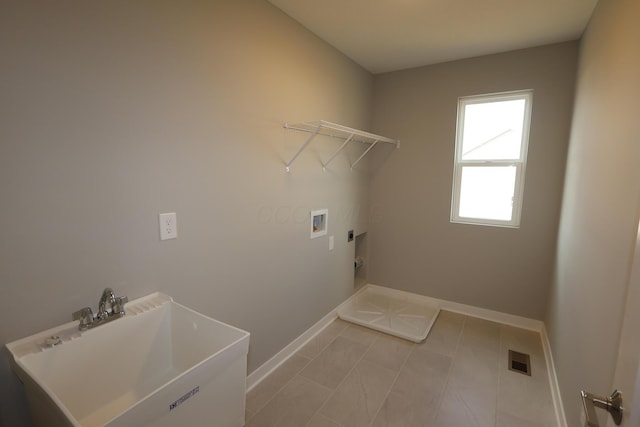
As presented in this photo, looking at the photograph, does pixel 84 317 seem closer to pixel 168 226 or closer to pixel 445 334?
pixel 168 226

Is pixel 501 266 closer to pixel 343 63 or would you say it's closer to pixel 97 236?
pixel 343 63

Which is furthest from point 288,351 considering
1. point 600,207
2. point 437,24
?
point 437,24

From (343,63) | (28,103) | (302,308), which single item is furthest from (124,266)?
(343,63)

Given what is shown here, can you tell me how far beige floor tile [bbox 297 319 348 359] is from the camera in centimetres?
247

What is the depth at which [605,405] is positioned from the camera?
2.26ft

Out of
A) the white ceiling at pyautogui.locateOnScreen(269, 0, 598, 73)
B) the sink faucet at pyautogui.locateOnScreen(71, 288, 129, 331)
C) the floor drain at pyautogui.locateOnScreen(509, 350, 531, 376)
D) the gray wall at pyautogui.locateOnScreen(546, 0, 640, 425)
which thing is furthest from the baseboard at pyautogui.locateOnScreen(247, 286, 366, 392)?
the white ceiling at pyautogui.locateOnScreen(269, 0, 598, 73)

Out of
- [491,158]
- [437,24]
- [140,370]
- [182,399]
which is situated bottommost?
[140,370]

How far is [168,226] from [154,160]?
322mm

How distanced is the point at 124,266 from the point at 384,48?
259cm

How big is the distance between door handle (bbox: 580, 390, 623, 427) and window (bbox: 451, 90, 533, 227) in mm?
2455

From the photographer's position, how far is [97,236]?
4.00ft

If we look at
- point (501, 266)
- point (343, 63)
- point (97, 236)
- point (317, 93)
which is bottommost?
point (501, 266)

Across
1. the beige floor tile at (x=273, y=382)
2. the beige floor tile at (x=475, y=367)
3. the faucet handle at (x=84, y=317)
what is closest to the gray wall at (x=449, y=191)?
the beige floor tile at (x=475, y=367)

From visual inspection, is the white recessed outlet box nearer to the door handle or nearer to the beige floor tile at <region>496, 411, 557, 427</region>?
the beige floor tile at <region>496, 411, 557, 427</region>
